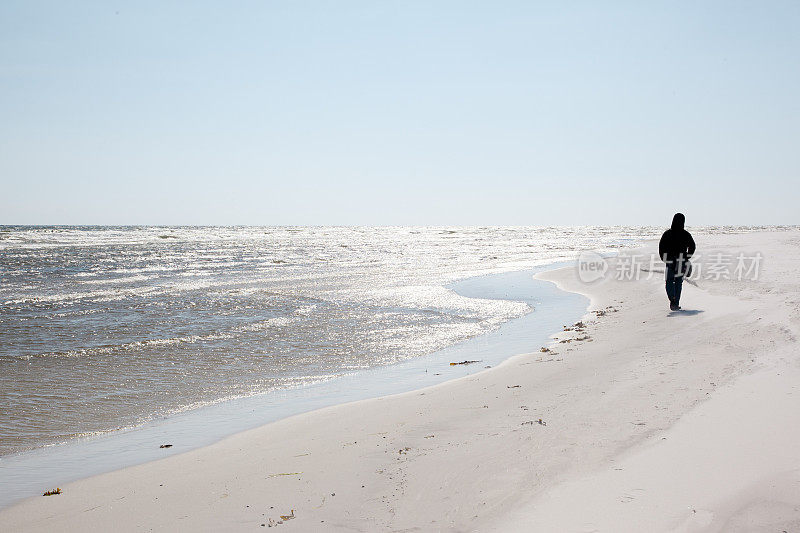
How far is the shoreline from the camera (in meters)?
5.65

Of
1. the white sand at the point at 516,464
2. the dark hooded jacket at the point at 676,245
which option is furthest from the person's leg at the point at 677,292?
the white sand at the point at 516,464

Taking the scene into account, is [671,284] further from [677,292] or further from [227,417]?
[227,417]

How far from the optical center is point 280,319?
15.7 meters

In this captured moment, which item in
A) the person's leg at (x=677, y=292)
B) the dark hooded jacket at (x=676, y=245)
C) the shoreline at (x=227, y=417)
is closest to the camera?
the shoreline at (x=227, y=417)

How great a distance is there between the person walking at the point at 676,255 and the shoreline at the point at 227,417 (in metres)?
2.68

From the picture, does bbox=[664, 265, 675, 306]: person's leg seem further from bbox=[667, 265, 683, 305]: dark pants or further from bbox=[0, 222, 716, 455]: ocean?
bbox=[0, 222, 716, 455]: ocean

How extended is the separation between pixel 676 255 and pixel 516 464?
32.6 feet

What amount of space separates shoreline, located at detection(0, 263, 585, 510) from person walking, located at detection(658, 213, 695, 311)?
268cm

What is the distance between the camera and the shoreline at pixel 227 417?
565 centimetres

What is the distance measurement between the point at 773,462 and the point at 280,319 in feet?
42.9

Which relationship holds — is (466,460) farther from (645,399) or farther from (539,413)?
(645,399)

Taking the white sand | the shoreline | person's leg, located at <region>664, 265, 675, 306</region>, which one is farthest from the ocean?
person's leg, located at <region>664, 265, 675, 306</region>

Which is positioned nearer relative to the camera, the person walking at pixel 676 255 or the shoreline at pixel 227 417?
the shoreline at pixel 227 417

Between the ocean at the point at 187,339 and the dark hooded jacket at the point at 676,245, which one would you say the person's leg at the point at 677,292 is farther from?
the ocean at the point at 187,339
